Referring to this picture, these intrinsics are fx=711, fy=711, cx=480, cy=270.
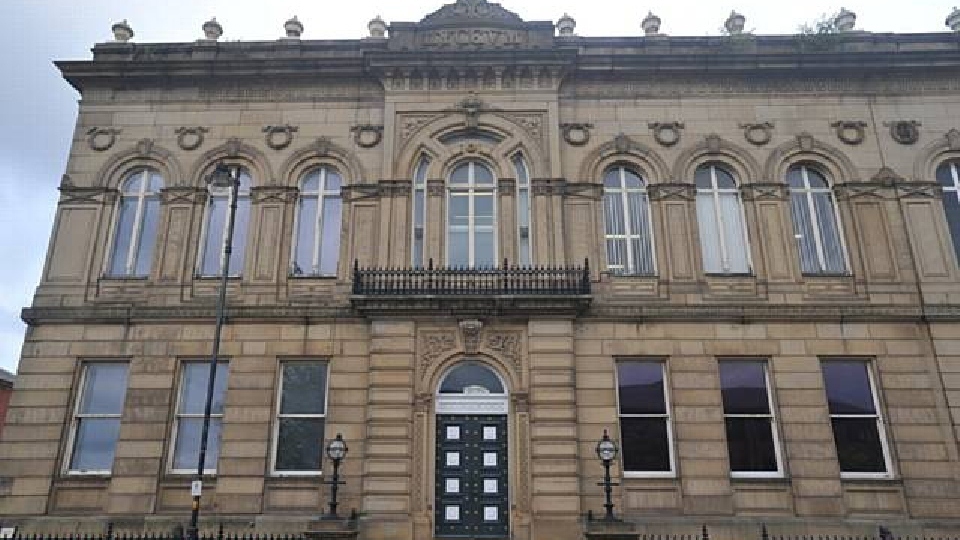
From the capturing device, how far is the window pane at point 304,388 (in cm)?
1636

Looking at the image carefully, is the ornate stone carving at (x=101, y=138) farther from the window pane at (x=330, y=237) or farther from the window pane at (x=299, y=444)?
the window pane at (x=299, y=444)

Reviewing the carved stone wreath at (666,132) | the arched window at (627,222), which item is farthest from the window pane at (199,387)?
the carved stone wreath at (666,132)

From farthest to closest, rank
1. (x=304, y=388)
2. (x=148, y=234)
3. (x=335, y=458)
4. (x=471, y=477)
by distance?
(x=148, y=234)
(x=304, y=388)
(x=471, y=477)
(x=335, y=458)

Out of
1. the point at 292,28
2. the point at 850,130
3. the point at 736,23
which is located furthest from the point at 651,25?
the point at 292,28

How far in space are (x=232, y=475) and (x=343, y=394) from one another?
2920mm

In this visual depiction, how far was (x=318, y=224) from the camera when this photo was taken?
58.7 ft

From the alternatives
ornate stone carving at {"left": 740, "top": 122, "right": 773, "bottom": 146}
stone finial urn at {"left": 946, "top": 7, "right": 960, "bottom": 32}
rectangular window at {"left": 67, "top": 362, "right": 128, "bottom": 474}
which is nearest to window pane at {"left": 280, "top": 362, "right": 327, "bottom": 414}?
rectangular window at {"left": 67, "top": 362, "right": 128, "bottom": 474}

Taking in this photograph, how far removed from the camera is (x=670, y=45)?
19.0m

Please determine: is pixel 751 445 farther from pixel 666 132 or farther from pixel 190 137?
pixel 190 137

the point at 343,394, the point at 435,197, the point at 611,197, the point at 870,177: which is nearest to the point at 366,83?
the point at 435,197

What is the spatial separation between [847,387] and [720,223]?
4.78 m

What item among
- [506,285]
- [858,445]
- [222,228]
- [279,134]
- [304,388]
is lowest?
[858,445]

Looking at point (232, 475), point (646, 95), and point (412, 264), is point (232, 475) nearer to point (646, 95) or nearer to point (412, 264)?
point (412, 264)

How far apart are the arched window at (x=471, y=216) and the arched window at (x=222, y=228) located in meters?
5.19
